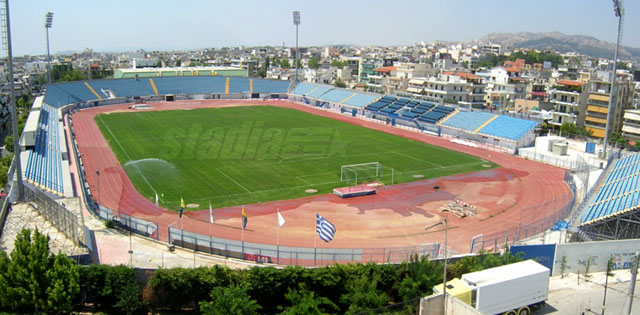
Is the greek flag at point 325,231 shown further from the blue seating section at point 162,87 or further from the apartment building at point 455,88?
the blue seating section at point 162,87

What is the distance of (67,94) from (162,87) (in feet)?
59.0

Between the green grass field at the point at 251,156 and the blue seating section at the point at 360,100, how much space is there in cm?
1011

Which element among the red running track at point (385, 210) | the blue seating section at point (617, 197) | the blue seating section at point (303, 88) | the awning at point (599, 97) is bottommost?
the red running track at point (385, 210)

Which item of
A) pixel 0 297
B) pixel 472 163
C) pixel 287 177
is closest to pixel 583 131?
pixel 472 163

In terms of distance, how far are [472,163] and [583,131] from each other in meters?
27.6

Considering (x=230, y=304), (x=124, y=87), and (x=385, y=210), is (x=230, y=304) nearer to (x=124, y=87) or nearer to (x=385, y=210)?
(x=385, y=210)

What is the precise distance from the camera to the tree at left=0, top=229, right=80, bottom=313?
18.7m

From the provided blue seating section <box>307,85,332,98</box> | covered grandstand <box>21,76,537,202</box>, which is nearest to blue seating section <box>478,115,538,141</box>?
covered grandstand <box>21,76,537,202</box>

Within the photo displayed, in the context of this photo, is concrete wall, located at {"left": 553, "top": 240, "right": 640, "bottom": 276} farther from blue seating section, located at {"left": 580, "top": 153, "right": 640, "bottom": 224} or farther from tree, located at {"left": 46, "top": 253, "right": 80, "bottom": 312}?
tree, located at {"left": 46, "top": 253, "right": 80, "bottom": 312}

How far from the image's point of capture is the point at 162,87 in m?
98.4

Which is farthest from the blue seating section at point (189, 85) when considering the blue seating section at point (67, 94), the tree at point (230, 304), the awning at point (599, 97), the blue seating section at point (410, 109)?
the tree at point (230, 304)

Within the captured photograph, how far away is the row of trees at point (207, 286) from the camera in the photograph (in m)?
18.9

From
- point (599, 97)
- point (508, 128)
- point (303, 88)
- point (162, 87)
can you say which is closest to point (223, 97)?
point (162, 87)

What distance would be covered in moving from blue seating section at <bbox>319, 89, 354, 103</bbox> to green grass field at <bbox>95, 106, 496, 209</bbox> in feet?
46.2
